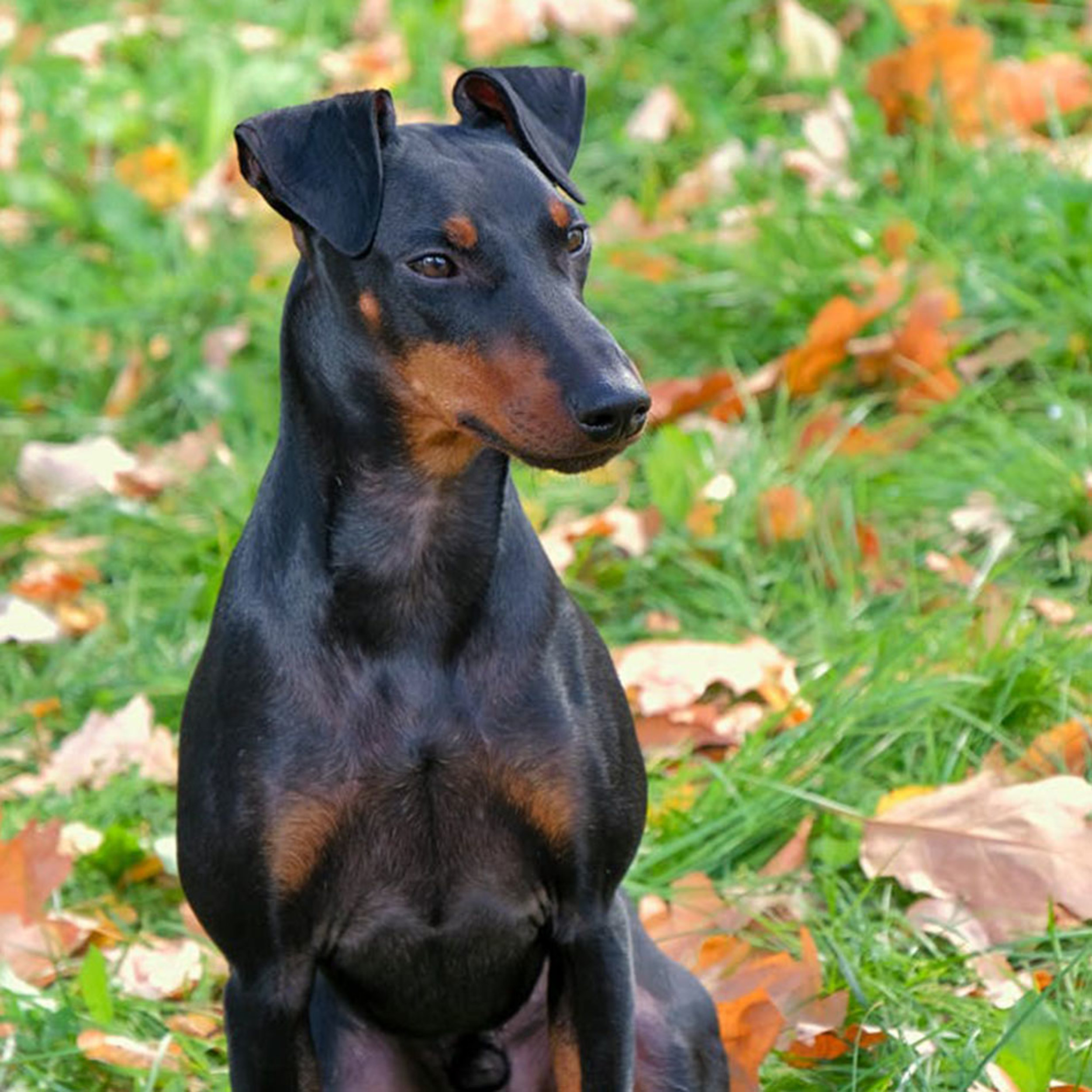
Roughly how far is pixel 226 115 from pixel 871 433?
2605mm

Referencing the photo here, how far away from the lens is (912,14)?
6352mm

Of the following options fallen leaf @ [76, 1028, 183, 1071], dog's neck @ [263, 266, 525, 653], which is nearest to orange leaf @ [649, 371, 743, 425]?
fallen leaf @ [76, 1028, 183, 1071]

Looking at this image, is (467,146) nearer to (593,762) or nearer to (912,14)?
(593,762)

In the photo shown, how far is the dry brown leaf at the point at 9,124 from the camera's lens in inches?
271

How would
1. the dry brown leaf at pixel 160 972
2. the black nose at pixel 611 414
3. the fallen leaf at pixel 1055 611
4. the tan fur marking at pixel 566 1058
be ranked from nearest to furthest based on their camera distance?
the black nose at pixel 611 414
the tan fur marking at pixel 566 1058
the dry brown leaf at pixel 160 972
the fallen leaf at pixel 1055 611

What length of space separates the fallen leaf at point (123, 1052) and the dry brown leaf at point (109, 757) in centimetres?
86

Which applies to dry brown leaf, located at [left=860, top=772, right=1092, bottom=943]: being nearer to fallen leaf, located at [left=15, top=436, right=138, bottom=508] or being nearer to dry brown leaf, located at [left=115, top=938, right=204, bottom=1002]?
dry brown leaf, located at [left=115, top=938, right=204, bottom=1002]

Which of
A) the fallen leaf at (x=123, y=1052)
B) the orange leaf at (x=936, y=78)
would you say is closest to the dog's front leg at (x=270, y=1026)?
the fallen leaf at (x=123, y=1052)

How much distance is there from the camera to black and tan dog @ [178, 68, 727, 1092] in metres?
2.81

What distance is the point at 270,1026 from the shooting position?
9.57 ft

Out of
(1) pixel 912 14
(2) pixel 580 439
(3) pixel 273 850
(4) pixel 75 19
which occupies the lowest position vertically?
(4) pixel 75 19

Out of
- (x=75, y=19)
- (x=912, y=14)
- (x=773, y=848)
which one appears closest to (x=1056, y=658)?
(x=773, y=848)

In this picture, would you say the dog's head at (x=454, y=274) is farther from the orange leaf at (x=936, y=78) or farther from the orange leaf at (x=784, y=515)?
the orange leaf at (x=936, y=78)

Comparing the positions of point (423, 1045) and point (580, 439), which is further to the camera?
point (423, 1045)
